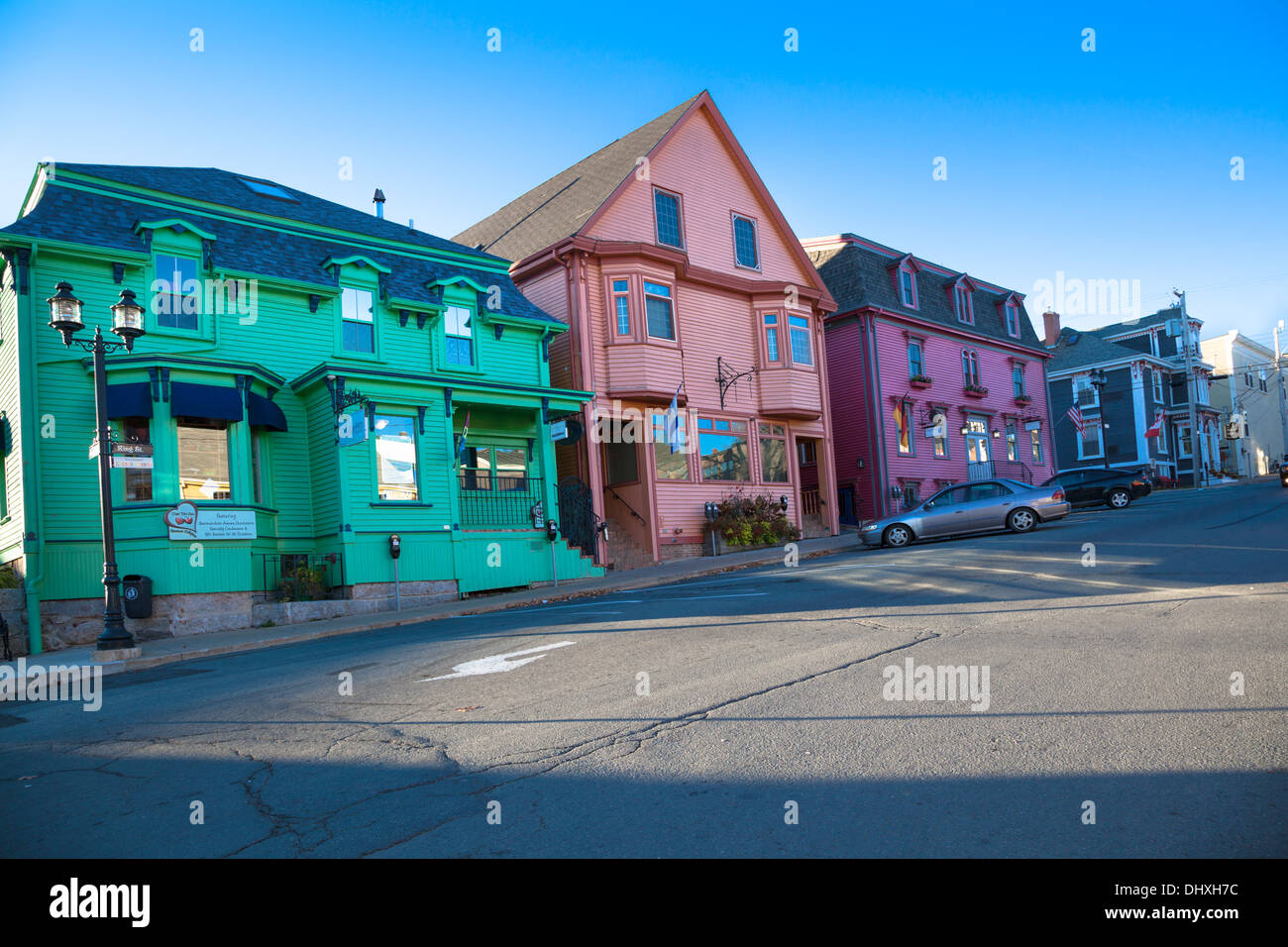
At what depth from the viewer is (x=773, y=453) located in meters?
28.3

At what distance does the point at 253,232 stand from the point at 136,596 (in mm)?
8879

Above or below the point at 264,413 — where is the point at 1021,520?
below

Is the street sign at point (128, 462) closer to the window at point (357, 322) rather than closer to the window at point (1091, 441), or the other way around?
the window at point (357, 322)

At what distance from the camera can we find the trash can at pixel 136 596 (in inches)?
629

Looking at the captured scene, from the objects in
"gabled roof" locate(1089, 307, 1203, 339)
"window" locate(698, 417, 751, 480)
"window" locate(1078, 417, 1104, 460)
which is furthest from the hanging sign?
"gabled roof" locate(1089, 307, 1203, 339)

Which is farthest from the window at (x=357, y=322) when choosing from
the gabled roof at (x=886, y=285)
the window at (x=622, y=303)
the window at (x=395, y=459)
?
the gabled roof at (x=886, y=285)

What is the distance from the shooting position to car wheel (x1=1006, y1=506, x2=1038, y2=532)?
22.2m

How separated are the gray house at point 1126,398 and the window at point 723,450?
1243 inches

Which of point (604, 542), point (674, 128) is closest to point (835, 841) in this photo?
point (604, 542)

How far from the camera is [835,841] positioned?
4.37 metres

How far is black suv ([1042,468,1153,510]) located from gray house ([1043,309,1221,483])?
2038 centimetres

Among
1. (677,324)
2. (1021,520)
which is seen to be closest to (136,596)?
(677,324)

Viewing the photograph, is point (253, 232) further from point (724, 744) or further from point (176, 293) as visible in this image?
point (724, 744)
